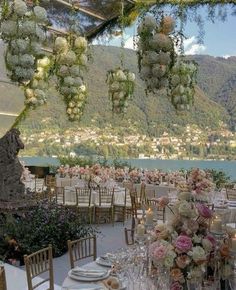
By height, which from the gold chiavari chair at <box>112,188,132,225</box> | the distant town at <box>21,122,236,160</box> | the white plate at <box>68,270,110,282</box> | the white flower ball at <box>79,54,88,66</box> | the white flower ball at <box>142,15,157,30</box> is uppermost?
the white flower ball at <box>142,15,157,30</box>

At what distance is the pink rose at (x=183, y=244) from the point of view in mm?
2455

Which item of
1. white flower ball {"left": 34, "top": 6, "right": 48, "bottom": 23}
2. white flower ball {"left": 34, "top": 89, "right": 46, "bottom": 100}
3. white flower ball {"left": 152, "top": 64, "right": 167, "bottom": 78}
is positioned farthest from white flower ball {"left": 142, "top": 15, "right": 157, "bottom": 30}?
white flower ball {"left": 34, "top": 89, "right": 46, "bottom": 100}

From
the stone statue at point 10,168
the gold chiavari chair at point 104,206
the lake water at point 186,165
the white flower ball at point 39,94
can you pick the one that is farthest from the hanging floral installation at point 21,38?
the lake water at point 186,165

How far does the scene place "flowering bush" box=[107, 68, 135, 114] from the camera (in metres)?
4.37

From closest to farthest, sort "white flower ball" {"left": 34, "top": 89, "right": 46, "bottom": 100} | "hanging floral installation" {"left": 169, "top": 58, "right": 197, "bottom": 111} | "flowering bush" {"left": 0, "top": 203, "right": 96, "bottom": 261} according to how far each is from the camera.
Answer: "hanging floral installation" {"left": 169, "top": 58, "right": 197, "bottom": 111}, "white flower ball" {"left": 34, "top": 89, "right": 46, "bottom": 100}, "flowering bush" {"left": 0, "top": 203, "right": 96, "bottom": 261}

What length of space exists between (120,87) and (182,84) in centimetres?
80

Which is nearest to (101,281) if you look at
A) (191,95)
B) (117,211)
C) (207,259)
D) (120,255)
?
(120,255)

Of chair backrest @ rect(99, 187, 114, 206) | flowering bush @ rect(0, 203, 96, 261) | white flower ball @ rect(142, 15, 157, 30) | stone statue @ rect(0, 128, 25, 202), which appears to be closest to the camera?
white flower ball @ rect(142, 15, 157, 30)

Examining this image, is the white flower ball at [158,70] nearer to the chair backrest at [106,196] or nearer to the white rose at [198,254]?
the white rose at [198,254]

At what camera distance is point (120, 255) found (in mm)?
3492

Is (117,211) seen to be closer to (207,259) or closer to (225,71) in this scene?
(225,71)

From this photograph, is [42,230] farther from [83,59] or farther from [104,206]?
[83,59]

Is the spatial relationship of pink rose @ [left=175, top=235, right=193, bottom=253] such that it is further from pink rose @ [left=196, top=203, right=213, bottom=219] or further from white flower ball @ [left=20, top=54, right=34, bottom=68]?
white flower ball @ [left=20, top=54, right=34, bottom=68]

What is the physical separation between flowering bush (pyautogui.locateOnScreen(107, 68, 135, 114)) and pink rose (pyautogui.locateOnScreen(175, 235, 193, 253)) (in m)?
2.11
